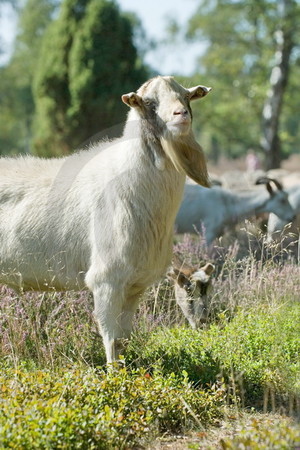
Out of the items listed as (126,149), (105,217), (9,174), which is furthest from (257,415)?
(9,174)

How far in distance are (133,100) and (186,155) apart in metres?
0.56

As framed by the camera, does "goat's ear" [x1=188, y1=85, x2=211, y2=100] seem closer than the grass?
No

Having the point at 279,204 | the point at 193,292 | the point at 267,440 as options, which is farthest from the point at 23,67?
the point at 267,440

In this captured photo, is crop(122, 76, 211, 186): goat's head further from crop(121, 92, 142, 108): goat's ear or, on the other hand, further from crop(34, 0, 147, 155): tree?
crop(34, 0, 147, 155): tree

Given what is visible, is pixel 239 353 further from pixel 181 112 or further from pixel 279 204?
pixel 279 204

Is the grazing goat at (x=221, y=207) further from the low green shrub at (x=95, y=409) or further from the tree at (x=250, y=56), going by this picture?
the tree at (x=250, y=56)

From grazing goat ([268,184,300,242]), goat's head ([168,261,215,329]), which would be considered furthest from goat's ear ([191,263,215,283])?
grazing goat ([268,184,300,242])

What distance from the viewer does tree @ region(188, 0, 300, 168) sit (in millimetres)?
19922

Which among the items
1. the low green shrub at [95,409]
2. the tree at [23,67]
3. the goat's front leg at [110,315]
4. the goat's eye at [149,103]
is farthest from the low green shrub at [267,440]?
the tree at [23,67]

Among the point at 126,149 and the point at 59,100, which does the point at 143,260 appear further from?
the point at 59,100

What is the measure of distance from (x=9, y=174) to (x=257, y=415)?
2785 mm

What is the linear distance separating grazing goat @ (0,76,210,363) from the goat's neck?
6522mm

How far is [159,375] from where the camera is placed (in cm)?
511

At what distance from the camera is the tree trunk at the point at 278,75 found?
19.6m
